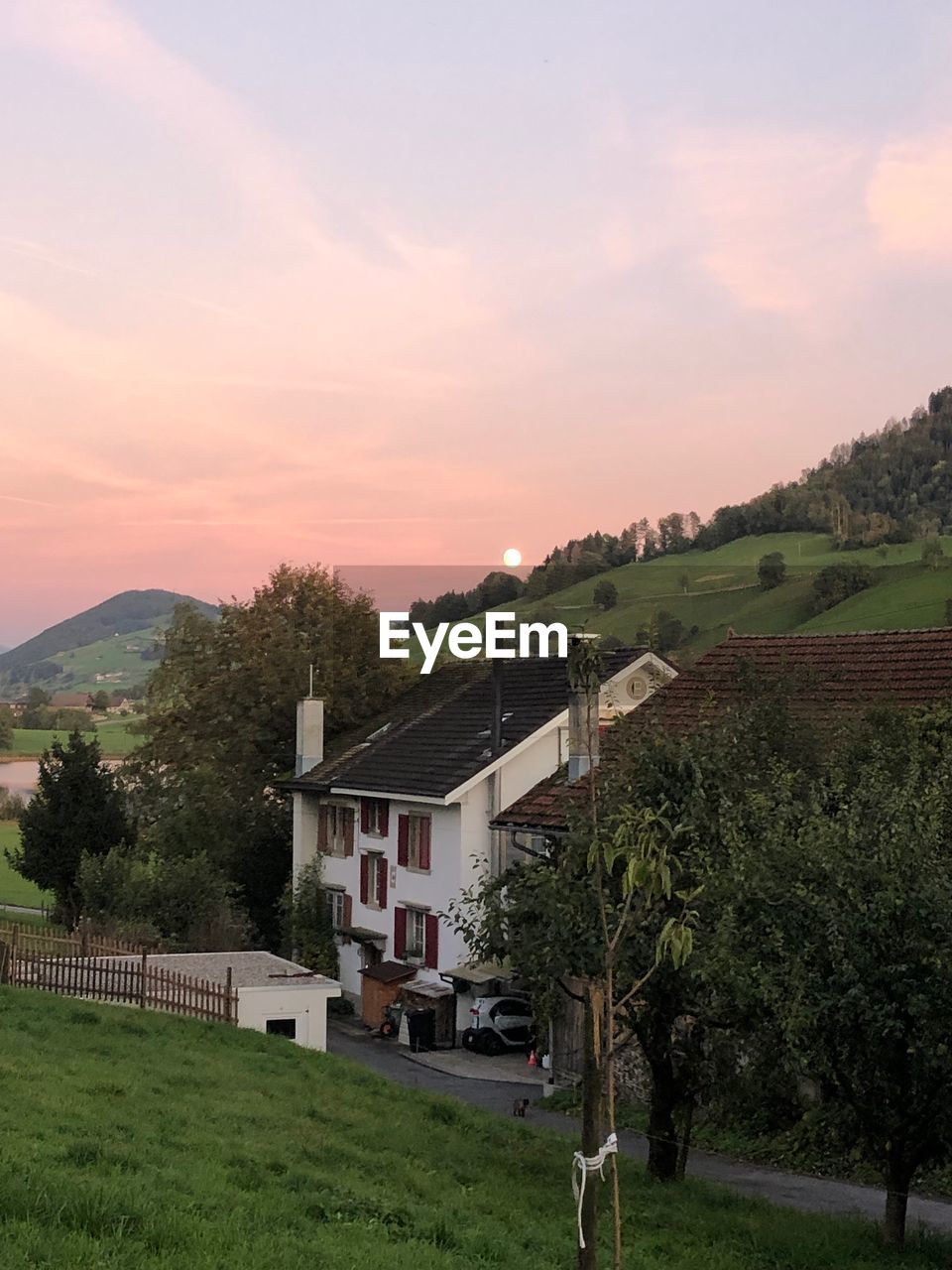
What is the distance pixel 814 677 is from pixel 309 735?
2292 centimetres

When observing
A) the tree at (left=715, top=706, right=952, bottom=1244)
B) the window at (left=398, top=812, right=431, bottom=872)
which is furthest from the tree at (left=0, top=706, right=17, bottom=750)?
the tree at (left=715, top=706, right=952, bottom=1244)

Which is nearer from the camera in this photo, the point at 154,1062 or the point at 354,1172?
the point at 354,1172

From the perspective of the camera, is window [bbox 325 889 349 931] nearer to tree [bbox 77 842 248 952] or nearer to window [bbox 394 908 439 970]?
tree [bbox 77 842 248 952]

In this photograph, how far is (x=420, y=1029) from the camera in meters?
35.2

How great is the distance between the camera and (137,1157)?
12258 mm

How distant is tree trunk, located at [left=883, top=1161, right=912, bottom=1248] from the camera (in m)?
15.2

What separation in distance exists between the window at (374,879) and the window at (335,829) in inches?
58.0

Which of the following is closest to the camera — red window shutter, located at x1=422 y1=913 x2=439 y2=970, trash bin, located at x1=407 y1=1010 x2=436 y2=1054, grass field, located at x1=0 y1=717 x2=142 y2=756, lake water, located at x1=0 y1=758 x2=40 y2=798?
trash bin, located at x1=407 y1=1010 x2=436 y2=1054

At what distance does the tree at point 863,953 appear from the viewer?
13469mm

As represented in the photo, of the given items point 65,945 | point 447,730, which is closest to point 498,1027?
point 447,730

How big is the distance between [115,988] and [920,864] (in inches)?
691

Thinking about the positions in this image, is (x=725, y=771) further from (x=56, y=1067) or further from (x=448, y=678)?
(x=448, y=678)

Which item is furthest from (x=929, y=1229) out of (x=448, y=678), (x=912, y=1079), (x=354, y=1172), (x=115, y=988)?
(x=448, y=678)

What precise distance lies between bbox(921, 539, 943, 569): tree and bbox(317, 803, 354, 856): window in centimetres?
6886
